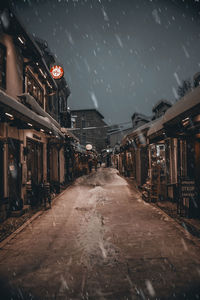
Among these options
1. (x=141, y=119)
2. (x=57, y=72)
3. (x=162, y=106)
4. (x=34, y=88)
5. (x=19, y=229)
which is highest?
(x=57, y=72)

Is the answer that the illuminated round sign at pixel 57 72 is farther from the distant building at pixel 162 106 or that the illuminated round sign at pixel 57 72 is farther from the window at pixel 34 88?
the distant building at pixel 162 106

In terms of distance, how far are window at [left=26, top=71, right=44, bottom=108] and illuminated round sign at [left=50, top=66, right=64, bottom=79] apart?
14.4 ft

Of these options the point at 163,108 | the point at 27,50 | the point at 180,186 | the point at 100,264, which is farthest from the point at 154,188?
the point at 163,108

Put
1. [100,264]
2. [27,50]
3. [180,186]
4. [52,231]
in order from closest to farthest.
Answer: [100,264], [52,231], [180,186], [27,50]

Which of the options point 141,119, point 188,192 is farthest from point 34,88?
point 141,119

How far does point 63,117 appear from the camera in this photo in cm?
2052

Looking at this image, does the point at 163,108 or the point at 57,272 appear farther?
the point at 163,108

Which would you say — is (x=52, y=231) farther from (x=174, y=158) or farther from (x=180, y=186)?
(x=174, y=158)

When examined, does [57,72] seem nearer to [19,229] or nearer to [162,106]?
[162,106]

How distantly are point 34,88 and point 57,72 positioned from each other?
258 inches

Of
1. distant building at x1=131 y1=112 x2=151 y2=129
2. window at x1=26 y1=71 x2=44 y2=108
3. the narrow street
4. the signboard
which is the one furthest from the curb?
distant building at x1=131 y1=112 x2=151 y2=129

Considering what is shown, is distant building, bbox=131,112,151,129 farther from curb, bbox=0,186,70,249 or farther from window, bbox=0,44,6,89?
curb, bbox=0,186,70,249

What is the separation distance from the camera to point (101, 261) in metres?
4.38

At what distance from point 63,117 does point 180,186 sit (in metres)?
15.6
